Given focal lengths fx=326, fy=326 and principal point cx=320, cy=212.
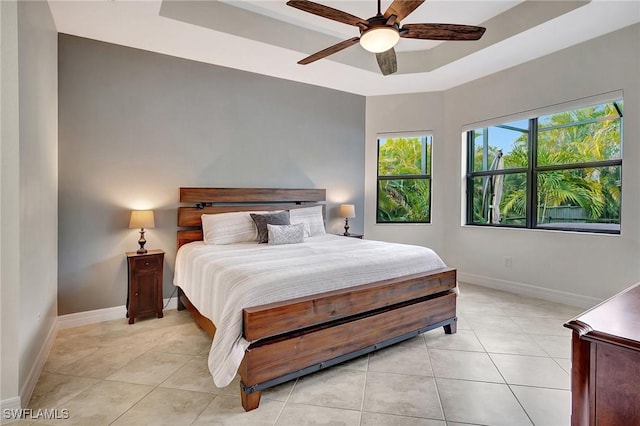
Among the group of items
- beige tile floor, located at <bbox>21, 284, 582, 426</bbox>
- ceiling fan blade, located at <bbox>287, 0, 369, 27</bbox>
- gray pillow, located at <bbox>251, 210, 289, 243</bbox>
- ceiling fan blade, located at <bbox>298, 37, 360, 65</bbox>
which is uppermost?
ceiling fan blade, located at <bbox>287, 0, 369, 27</bbox>

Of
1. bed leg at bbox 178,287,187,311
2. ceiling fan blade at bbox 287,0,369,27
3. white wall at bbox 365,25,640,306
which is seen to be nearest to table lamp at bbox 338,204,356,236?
white wall at bbox 365,25,640,306

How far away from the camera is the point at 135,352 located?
2533 millimetres

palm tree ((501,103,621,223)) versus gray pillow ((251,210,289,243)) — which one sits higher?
palm tree ((501,103,621,223))

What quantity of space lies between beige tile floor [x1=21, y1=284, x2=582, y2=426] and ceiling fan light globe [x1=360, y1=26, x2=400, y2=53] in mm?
2260

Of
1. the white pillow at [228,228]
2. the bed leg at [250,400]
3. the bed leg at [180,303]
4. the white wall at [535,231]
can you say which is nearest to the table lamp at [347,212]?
the white wall at [535,231]

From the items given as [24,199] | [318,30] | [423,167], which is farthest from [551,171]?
[24,199]

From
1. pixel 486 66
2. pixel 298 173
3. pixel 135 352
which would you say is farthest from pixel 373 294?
pixel 486 66

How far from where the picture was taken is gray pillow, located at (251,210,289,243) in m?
3.52

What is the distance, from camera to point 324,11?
209cm

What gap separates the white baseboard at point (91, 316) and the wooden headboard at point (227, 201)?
2.88 feet

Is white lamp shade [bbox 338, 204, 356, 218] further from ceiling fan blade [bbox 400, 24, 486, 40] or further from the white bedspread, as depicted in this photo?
ceiling fan blade [bbox 400, 24, 486, 40]

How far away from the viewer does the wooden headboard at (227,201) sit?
365 centimetres

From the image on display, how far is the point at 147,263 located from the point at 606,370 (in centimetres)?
338

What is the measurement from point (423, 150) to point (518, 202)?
157 cm
